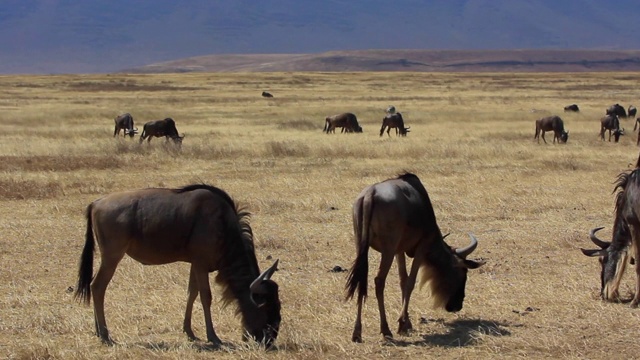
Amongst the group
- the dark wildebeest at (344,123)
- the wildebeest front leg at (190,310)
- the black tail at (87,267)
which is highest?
the black tail at (87,267)

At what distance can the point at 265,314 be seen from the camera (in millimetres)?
8078

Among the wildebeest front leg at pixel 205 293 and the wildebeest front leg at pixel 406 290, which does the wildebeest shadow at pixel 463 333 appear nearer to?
the wildebeest front leg at pixel 406 290

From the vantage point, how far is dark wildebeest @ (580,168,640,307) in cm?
970

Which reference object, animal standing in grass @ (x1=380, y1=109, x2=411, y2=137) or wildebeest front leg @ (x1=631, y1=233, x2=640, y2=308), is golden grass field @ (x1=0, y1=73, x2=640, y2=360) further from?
animal standing in grass @ (x1=380, y1=109, x2=411, y2=137)

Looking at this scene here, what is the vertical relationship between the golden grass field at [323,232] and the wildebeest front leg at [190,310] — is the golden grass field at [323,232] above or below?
below

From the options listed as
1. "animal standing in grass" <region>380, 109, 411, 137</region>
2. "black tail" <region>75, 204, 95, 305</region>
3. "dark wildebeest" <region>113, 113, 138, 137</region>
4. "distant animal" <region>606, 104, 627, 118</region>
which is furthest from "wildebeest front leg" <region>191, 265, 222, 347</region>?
"distant animal" <region>606, 104, 627, 118</region>

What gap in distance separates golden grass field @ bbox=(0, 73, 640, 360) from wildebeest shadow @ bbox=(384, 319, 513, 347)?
3 cm

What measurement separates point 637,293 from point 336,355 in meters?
3.70

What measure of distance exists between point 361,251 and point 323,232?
5.64m

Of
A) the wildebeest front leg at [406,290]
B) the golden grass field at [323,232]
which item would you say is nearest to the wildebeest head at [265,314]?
the golden grass field at [323,232]

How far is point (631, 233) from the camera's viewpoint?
9.77 meters

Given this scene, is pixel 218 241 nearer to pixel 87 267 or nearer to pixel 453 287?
pixel 87 267

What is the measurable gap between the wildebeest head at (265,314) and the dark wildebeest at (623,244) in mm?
3844

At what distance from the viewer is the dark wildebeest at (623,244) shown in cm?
970
